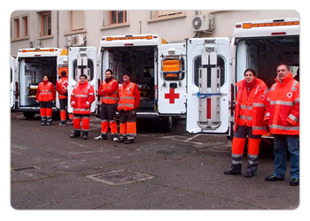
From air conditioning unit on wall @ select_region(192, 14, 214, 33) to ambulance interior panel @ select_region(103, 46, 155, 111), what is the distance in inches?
86.9

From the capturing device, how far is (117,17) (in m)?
16.3

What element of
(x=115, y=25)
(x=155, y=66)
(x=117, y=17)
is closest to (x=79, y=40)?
(x=115, y=25)

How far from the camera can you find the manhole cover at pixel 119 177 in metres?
5.75

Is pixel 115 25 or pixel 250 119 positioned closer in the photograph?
pixel 250 119

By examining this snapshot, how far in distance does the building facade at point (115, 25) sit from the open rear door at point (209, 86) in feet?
13.7

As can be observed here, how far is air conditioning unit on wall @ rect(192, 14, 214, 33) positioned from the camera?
13703mm

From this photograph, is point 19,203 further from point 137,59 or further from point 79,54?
point 137,59

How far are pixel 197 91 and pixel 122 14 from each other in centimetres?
999

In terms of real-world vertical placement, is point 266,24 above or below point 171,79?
above

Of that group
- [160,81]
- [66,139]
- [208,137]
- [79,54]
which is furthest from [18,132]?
[208,137]

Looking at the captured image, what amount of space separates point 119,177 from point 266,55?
17.0 feet

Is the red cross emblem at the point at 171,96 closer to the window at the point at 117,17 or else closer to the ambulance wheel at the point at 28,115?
the window at the point at 117,17

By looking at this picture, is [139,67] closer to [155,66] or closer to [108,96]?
[155,66]

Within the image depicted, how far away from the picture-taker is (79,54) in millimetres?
10500
